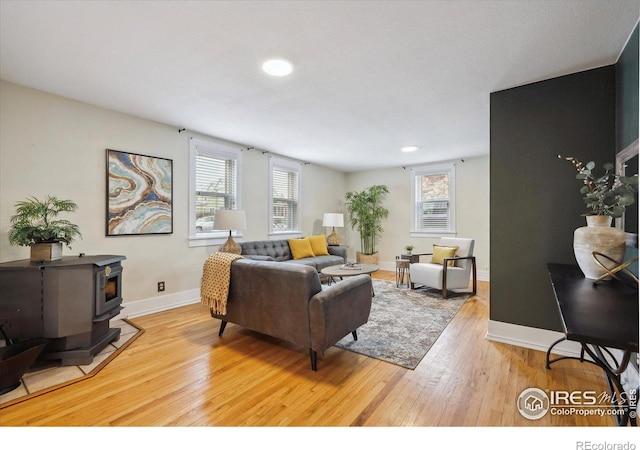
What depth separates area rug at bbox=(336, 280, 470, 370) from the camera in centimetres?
253

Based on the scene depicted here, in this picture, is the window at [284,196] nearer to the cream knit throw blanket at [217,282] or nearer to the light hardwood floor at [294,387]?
the cream knit throw blanket at [217,282]

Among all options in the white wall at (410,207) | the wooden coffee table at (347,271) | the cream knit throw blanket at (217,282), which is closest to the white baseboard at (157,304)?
the cream knit throw blanket at (217,282)

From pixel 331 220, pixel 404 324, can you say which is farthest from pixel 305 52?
pixel 331 220

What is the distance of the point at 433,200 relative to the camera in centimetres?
614

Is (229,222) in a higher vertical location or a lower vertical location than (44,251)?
higher

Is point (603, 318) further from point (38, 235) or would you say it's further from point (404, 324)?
point (38, 235)

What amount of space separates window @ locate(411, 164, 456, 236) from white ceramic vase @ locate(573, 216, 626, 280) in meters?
4.14

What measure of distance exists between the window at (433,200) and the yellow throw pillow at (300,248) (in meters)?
2.49

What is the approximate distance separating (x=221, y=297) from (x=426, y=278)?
317cm

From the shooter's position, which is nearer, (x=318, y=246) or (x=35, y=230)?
(x=35, y=230)

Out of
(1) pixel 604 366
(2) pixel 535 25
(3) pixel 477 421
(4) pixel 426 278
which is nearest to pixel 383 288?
(4) pixel 426 278

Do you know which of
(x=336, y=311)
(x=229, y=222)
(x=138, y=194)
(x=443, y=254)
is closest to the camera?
(x=336, y=311)

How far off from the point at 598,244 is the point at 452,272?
271cm

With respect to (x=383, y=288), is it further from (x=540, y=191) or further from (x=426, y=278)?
(x=540, y=191)
